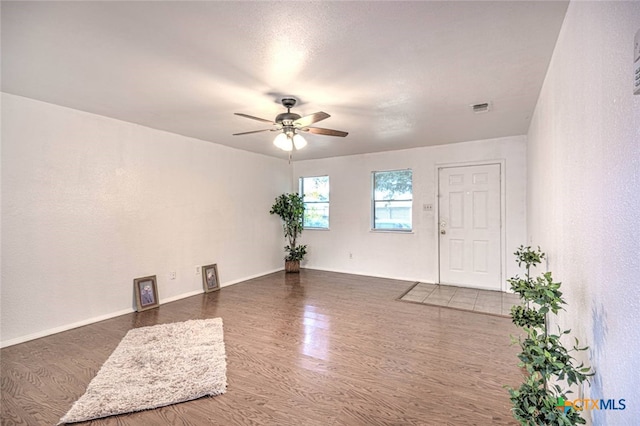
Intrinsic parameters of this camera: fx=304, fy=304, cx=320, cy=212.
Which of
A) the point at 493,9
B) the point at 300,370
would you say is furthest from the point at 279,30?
the point at 300,370

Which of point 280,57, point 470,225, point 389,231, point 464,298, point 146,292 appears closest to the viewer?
point 280,57

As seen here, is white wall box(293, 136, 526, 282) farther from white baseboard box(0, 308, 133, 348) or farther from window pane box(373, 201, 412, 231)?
white baseboard box(0, 308, 133, 348)

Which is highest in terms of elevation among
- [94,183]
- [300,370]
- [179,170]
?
[179,170]

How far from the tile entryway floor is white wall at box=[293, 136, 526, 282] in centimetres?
44

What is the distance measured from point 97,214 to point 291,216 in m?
3.44

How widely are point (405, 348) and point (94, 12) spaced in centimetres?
338

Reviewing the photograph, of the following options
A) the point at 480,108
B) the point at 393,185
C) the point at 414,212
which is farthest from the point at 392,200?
the point at 480,108

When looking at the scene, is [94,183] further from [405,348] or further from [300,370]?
[405,348]

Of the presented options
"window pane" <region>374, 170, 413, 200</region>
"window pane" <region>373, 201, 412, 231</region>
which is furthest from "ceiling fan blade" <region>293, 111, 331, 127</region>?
"window pane" <region>373, 201, 412, 231</region>

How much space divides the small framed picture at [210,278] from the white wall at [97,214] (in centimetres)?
10

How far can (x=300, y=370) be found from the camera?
8.20 ft

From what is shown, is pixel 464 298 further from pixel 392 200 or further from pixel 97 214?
pixel 97 214

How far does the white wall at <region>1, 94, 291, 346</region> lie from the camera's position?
9.80 ft

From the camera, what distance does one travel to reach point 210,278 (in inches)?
193
